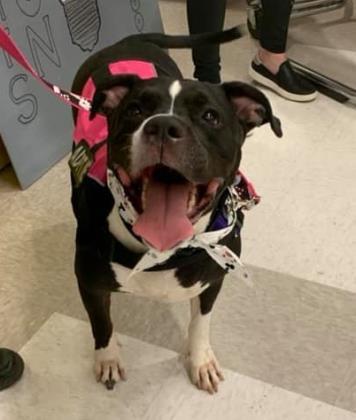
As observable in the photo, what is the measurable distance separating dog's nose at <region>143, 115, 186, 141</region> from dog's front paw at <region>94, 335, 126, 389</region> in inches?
24.6

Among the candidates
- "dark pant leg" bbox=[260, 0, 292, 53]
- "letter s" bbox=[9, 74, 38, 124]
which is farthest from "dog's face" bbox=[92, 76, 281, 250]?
"dark pant leg" bbox=[260, 0, 292, 53]

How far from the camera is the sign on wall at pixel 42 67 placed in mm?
2055

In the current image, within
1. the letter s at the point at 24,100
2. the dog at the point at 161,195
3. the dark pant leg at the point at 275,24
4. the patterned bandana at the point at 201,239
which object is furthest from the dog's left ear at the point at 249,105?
the dark pant leg at the point at 275,24

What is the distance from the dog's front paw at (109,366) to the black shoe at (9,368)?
18cm

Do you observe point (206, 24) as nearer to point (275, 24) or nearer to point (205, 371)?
point (275, 24)

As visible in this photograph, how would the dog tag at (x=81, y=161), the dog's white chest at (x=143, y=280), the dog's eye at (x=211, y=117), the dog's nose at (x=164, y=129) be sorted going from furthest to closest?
the dog tag at (x=81, y=161), the dog's white chest at (x=143, y=280), the dog's eye at (x=211, y=117), the dog's nose at (x=164, y=129)

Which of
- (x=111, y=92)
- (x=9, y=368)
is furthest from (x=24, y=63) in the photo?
(x=9, y=368)

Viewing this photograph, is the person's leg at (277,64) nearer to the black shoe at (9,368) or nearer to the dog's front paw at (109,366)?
the dog's front paw at (109,366)

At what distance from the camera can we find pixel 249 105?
1.25 metres

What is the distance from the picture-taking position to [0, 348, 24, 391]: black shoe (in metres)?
1.48

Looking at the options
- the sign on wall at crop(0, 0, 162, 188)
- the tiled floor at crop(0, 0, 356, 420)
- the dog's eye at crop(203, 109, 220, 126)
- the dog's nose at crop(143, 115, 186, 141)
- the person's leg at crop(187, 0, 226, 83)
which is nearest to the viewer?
the dog's nose at crop(143, 115, 186, 141)

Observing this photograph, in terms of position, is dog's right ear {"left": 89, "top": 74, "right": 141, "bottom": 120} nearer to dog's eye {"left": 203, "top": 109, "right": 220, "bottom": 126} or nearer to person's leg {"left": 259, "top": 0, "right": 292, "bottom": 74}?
dog's eye {"left": 203, "top": 109, "right": 220, "bottom": 126}

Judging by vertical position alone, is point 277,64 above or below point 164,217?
below

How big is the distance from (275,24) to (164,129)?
62.2 inches
